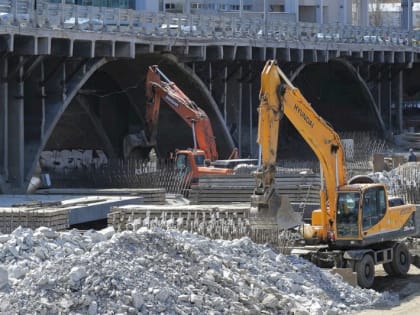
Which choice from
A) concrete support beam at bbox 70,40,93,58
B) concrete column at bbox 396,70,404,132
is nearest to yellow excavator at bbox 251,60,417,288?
concrete support beam at bbox 70,40,93,58

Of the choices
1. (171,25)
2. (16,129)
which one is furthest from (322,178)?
(171,25)

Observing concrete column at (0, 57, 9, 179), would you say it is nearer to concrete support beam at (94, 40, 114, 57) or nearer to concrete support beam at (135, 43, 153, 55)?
concrete support beam at (94, 40, 114, 57)

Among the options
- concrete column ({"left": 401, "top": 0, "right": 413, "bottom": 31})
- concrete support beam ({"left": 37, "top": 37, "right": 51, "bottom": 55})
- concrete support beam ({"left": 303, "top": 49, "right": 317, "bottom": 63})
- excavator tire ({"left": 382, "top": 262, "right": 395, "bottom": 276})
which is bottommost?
excavator tire ({"left": 382, "top": 262, "right": 395, "bottom": 276})

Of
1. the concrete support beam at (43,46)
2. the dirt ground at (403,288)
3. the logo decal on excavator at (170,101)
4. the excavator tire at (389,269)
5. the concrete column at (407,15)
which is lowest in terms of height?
the dirt ground at (403,288)

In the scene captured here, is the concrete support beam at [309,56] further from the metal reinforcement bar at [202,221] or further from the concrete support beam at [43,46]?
the metal reinforcement bar at [202,221]

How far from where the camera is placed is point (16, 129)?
39094 millimetres

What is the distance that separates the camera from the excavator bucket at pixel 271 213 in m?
25.1

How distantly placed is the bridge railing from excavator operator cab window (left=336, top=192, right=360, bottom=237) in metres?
14.6

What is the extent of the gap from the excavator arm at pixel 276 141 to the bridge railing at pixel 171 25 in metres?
13.1

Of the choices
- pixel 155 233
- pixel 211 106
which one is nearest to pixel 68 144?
pixel 211 106

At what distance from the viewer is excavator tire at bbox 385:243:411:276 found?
88.3 ft

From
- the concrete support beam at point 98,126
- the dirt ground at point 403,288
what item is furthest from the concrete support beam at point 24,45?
the concrete support beam at point 98,126

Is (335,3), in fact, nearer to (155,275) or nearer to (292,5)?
(292,5)

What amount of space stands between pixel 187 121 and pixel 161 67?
5.99m
